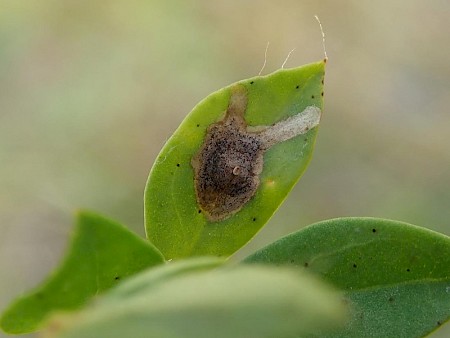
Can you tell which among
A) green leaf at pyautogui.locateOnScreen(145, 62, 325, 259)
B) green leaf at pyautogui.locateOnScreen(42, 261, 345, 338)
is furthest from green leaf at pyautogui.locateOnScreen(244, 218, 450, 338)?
green leaf at pyautogui.locateOnScreen(42, 261, 345, 338)

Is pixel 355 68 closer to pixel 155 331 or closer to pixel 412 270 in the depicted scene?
pixel 412 270

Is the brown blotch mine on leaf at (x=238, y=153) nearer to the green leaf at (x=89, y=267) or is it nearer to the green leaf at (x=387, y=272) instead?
the green leaf at (x=387, y=272)

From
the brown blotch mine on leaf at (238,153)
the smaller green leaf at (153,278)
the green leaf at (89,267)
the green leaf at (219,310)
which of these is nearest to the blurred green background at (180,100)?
the brown blotch mine on leaf at (238,153)

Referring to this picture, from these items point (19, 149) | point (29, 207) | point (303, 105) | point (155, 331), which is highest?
point (303, 105)

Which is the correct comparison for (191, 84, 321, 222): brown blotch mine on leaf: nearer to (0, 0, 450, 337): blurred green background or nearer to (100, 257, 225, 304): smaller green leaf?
(100, 257, 225, 304): smaller green leaf

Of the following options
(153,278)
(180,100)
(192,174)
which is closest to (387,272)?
(192,174)

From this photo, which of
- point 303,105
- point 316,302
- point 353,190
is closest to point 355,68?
point 353,190
